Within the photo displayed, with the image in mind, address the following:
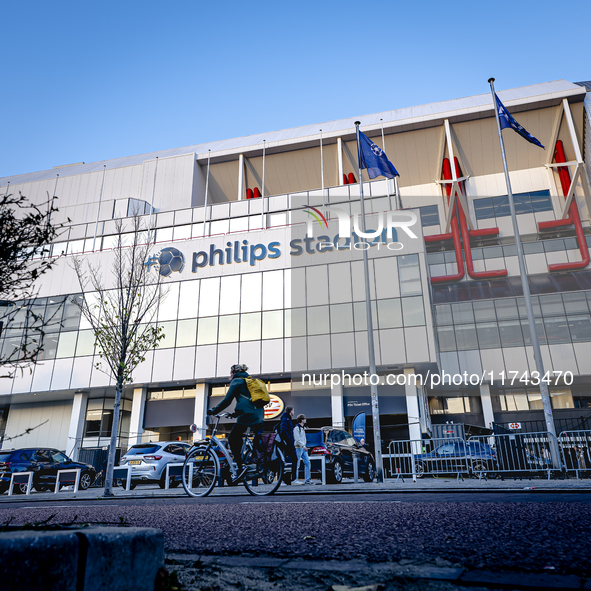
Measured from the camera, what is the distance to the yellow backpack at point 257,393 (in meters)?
9.21

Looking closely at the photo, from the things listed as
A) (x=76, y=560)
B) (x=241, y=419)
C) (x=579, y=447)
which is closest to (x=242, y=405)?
(x=241, y=419)

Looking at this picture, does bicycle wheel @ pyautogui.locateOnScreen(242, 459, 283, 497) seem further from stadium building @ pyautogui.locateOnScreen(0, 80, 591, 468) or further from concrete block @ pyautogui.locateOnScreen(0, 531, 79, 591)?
stadium building @ pyautogui.locateOnScreen(0, 80, 591, 468)

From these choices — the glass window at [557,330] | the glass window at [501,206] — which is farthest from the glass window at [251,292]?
the glass window at [501,206]

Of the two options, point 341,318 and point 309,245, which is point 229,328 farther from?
point 309,245

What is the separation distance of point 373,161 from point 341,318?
30.5ft

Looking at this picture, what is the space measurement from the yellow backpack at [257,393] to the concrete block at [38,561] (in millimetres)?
7616

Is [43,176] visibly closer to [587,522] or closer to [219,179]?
[219,179]

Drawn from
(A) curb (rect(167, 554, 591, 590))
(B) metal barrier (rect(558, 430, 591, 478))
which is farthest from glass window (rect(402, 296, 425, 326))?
(A) curb (rect(167, 554, 591, 590))

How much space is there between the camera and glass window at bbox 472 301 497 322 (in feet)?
101

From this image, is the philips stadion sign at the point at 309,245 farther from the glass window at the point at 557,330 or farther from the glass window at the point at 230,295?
the glass window at the point at 557,330

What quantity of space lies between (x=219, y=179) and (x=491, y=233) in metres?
20.6

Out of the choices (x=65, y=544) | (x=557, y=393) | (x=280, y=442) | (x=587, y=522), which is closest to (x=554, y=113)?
(x=557, y=393)

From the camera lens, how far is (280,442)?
961 centimetres

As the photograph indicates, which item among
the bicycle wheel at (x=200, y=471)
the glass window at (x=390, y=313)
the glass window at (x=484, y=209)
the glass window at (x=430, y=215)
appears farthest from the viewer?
the glass window at (x=430, y=215)
